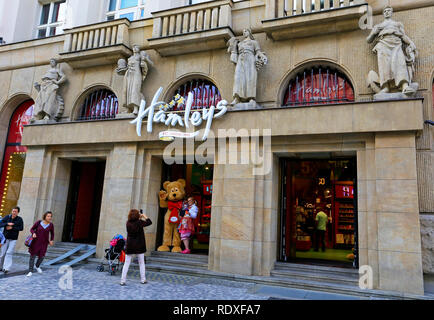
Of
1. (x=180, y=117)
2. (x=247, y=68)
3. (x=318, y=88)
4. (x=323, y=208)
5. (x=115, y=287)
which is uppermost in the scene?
(x=247, y=68)

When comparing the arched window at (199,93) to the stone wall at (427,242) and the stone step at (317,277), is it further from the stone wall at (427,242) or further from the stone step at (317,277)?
the stone wall at (427,242)

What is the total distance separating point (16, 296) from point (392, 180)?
8.25 m

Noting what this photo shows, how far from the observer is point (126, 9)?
14383 mm

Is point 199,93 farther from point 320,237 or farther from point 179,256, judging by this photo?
point 320,237

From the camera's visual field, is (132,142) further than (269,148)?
Yes

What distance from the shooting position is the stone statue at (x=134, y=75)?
10.9m

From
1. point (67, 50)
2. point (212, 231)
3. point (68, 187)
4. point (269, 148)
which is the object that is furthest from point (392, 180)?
point (67, 50)

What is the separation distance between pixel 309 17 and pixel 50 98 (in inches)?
362

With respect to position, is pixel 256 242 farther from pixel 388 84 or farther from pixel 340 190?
pixel 340 190

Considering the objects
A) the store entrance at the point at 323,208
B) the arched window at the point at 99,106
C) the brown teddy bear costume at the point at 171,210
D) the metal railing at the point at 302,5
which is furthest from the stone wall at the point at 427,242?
the arched window at the point at 99,106

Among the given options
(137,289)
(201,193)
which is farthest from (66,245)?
(201,193)

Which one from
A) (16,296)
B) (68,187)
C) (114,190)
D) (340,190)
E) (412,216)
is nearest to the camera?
(16,296)
